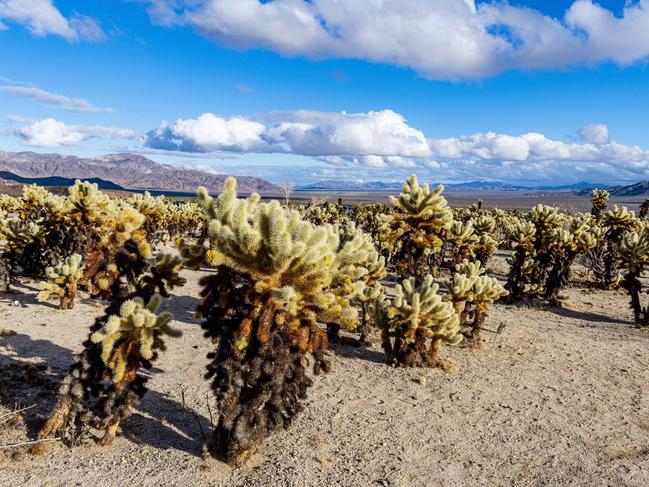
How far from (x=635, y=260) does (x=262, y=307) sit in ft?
38.1

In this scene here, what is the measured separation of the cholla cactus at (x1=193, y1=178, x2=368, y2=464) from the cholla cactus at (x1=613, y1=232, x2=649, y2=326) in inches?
410

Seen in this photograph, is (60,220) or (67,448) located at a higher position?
(60,220)

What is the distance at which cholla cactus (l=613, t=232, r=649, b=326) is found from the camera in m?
12.0

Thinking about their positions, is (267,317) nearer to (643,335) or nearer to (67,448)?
Result: (67,448)

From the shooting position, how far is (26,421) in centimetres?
589

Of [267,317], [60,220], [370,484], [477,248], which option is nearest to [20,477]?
[267,317]

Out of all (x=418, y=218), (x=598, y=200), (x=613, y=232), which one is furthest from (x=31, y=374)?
(x=598, y=200)

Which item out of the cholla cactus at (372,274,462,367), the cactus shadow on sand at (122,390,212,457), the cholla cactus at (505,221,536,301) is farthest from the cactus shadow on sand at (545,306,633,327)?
the cactus shadow on sand at (122,390,212,457)

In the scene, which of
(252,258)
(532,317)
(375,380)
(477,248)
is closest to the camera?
(252,258)

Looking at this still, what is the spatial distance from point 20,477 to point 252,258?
138 inches

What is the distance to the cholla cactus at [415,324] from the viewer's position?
27.3 ft

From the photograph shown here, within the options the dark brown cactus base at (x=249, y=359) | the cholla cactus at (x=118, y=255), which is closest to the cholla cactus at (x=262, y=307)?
the dark brown cactus base at (x=249, y=359)

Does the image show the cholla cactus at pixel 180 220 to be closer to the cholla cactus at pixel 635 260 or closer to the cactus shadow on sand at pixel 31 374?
the cactus shadow on sand at pixel 31 374

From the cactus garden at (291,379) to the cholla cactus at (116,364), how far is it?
0.02 meters
